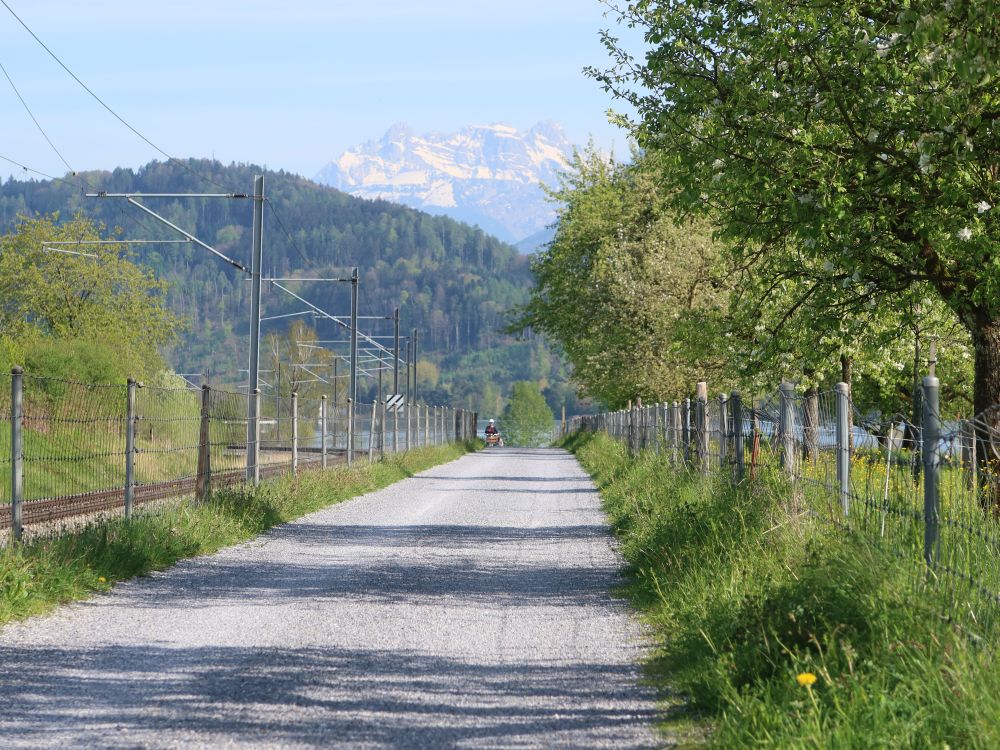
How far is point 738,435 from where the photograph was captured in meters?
14.2

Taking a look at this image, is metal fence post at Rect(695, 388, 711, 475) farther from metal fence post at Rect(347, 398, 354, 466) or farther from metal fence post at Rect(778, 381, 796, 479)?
metal fence post at Rect(347, 398, 354, 466)

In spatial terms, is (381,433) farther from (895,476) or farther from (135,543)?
(895,476)

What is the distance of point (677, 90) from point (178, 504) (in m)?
7.52

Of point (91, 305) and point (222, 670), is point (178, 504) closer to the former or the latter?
point (222, 670)

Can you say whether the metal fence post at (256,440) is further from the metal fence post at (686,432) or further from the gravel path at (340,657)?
the gravel path at (340,657)

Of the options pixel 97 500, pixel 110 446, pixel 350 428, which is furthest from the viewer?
pixel 350 428

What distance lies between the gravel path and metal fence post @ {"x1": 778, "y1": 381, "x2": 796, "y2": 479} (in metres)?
1.90

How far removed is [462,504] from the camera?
2297cm

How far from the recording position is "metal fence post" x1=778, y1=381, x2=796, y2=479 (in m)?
11.4

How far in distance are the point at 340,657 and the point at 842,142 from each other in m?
7.23

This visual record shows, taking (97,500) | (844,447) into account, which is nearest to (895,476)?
(844,447)

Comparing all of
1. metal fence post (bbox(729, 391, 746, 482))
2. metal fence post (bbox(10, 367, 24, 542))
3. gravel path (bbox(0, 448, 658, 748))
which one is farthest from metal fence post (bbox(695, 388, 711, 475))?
metal fence post (bbox(10, 367, 24, 542))

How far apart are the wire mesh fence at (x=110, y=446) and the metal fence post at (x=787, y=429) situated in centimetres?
669

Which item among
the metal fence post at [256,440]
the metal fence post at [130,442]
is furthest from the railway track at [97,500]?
the metal fence post at [256,440]
